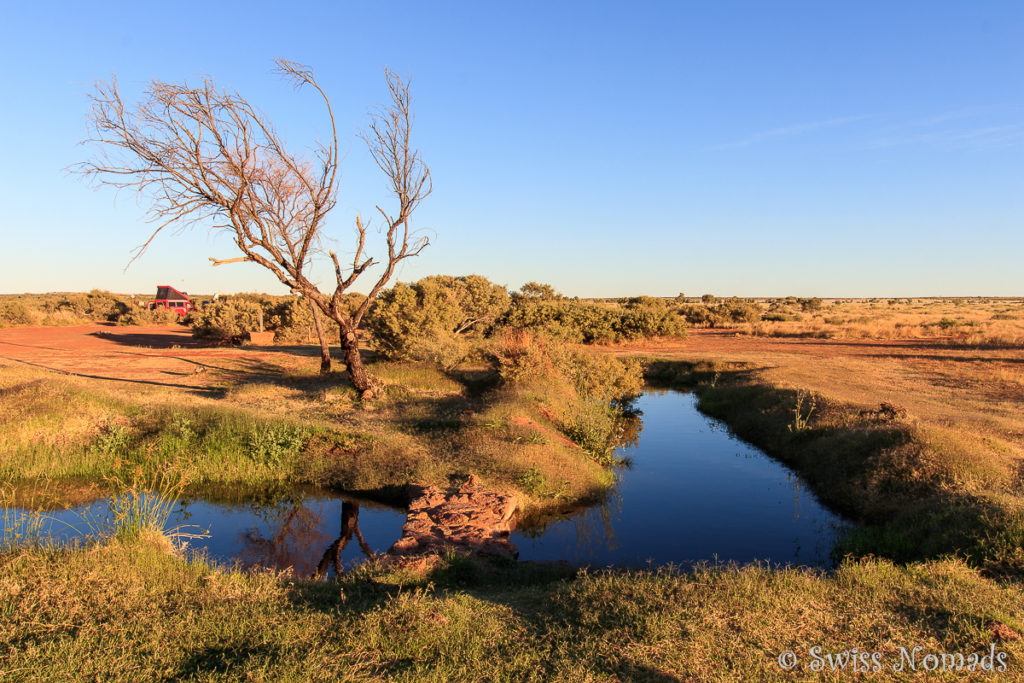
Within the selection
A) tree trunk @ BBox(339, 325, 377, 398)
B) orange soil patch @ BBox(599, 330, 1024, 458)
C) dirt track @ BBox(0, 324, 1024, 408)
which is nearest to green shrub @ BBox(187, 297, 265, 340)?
dirt track @ BBox(0, 324, 1024, 408)

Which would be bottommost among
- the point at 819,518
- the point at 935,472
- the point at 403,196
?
the point at 819,518

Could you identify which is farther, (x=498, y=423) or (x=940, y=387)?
(x=940, y=387)

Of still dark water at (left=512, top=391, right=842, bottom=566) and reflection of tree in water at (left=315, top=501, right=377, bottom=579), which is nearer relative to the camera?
reflection of tree in water at (left=315, top=501, right=377, bottom=579)

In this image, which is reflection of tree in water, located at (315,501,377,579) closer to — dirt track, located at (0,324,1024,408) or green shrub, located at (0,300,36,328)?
dirt track, located at (0,324,1024,408)

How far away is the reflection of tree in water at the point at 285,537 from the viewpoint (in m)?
6.89

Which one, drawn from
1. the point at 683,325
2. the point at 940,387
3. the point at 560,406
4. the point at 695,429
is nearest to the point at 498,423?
the point at 560,406

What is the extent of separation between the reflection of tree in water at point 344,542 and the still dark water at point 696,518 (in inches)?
80.5

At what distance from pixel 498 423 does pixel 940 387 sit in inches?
553

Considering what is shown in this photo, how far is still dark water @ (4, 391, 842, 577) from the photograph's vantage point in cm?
725

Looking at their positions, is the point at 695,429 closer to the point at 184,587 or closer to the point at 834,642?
the point at 834,642

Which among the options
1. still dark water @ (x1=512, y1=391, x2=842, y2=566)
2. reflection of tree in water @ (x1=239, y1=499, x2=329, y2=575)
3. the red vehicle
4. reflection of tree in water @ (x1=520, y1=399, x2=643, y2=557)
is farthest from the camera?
the red vehicle

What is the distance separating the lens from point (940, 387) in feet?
→ 54.3

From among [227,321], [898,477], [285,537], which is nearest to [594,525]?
[285,537]

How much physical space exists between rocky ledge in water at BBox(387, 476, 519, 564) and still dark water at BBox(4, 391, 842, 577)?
1.49 ft
